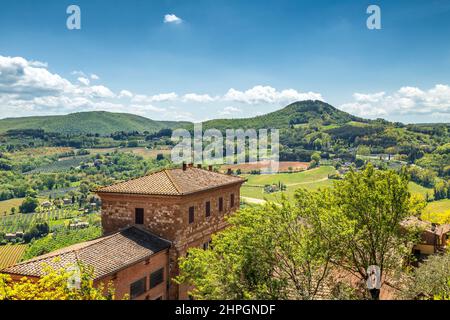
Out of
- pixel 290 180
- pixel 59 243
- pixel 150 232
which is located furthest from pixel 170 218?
pixel 290 180

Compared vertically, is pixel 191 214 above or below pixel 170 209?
below

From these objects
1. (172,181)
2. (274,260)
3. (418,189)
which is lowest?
(418,189)

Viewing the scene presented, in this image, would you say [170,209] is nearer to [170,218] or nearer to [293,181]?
[170,218]

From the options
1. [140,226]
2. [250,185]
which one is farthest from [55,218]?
[140,226]

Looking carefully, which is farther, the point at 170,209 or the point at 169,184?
the point at 169,184

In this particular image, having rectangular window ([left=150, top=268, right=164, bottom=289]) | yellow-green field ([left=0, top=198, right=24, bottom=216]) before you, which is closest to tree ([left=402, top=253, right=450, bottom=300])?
rectangular window ([left=150, top=268, right=164, bottom=289])

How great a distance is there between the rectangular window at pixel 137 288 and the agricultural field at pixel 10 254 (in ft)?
240

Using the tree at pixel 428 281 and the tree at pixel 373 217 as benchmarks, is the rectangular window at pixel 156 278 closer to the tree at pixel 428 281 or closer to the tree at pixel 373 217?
the tree at pixel 373 217

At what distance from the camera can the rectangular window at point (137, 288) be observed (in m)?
25.2

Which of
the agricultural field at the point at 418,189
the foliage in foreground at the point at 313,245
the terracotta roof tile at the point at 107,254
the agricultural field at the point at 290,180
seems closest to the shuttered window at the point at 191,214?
the terracotta roof tile at the point at 107,254

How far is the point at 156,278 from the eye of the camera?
93.4 feet

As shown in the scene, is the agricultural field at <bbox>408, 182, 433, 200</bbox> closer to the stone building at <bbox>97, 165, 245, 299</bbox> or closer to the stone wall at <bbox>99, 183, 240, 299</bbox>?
the stone building at <bbox>97, 165, 245, 299</bbox>

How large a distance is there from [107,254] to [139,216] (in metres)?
6.86
